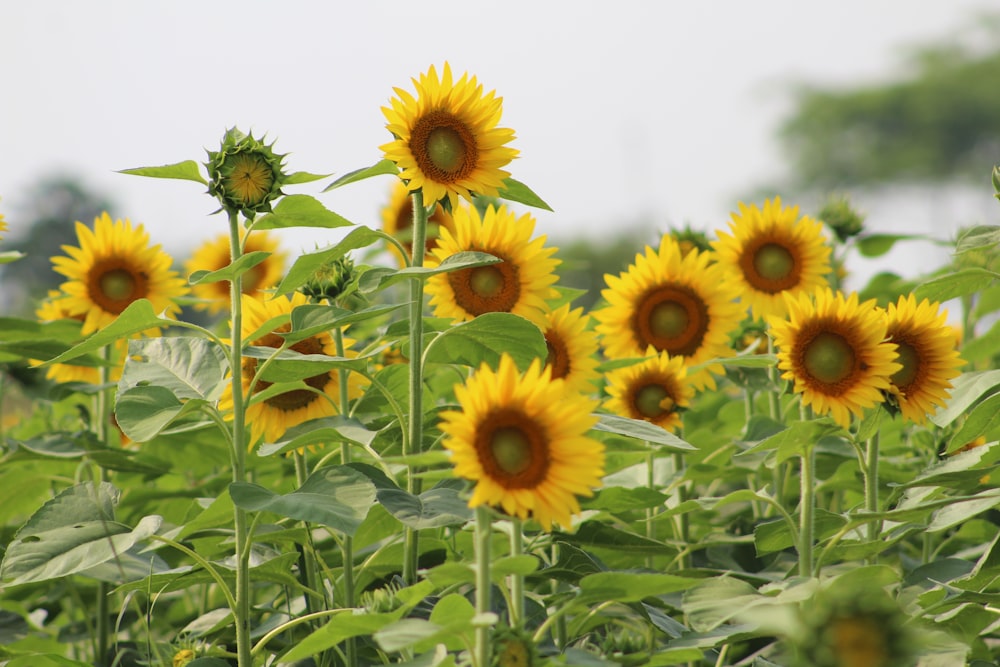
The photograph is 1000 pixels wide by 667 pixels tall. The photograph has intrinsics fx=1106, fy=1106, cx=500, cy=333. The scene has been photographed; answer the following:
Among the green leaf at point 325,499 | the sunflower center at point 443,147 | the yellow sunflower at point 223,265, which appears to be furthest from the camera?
the yellow sunflower at point 223,265

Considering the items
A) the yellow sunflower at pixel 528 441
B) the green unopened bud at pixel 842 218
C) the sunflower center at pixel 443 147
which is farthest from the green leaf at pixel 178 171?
the green unopened bud at pixel 842 218

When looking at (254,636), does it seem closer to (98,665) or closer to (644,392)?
(98,665)

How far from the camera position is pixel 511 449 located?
3.24 feet

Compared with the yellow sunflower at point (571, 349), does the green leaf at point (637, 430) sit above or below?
below

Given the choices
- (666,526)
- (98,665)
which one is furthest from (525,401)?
(98,665)

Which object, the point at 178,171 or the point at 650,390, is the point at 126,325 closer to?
the point at 178,171

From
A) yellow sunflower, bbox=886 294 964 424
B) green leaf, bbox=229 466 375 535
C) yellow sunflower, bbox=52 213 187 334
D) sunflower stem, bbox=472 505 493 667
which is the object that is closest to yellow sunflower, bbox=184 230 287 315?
yellow sunflower, bbox=52 213 187 334

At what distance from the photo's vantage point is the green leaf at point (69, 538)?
3.85 ft

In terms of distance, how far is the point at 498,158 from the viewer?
135 cm

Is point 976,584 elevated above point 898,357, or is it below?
below

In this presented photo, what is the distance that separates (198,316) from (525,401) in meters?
25.9

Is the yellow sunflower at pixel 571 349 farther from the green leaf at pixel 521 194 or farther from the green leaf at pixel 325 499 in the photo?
the green leaf at pixel 325 499

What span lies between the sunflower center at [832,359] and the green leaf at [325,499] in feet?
1.98

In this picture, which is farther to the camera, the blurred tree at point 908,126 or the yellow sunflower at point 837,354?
the blurred tree at point 908,126
